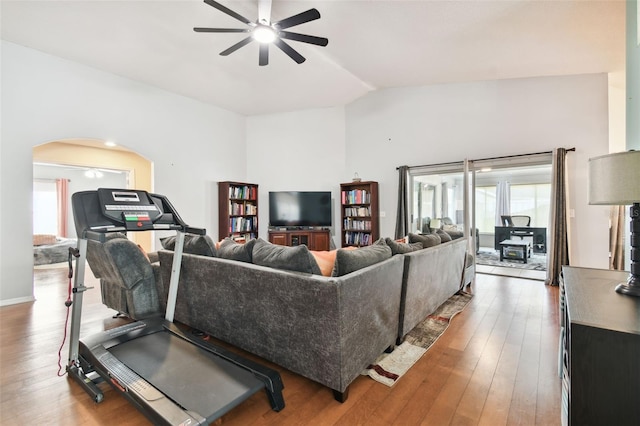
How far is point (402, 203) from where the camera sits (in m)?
5.67

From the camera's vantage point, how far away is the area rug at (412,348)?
1967 mm

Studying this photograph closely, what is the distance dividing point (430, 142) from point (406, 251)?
3.63m

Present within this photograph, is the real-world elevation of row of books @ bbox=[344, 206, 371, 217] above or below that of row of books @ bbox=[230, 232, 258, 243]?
above

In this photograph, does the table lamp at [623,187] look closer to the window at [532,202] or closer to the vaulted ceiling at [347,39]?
the vaulted ceiling at [347,39]

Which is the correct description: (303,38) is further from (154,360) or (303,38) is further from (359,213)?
(359,213)

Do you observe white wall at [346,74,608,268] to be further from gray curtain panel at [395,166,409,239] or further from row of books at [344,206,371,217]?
row of books at [344,206,371,217]

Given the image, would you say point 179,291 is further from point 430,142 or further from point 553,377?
point 430,142

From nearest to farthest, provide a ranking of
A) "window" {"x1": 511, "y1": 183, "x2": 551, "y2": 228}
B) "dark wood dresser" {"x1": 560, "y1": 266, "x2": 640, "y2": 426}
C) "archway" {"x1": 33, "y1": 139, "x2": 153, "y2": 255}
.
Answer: "dark wood dresser" {"x1": 560, "y1": 266, "x2": 640, "y2": 426} → "archway" {"x1": 33, "y1": 139, "x2": 153, "y2": 255} → "window" {"x1": 511, "y1": 183, "x2": 551, "y2": 228}

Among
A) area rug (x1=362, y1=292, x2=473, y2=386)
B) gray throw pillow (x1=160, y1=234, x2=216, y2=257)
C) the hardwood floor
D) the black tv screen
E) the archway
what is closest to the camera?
the hardwood floor

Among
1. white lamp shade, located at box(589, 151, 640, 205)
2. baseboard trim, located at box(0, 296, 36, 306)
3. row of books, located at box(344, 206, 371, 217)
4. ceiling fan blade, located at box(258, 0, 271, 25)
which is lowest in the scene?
baseboard trim, located at box(0, 296, 36, 306)

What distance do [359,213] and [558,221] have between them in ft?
10.9

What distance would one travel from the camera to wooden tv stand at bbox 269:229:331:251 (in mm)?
6062

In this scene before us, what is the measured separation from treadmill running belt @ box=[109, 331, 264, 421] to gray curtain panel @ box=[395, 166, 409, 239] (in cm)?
453

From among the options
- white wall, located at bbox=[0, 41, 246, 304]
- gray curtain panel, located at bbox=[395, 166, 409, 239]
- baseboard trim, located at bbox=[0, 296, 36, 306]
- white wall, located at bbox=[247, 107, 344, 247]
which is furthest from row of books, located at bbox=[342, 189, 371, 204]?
baseboard trim, located at bbox=[0, 296, 36, 306]
